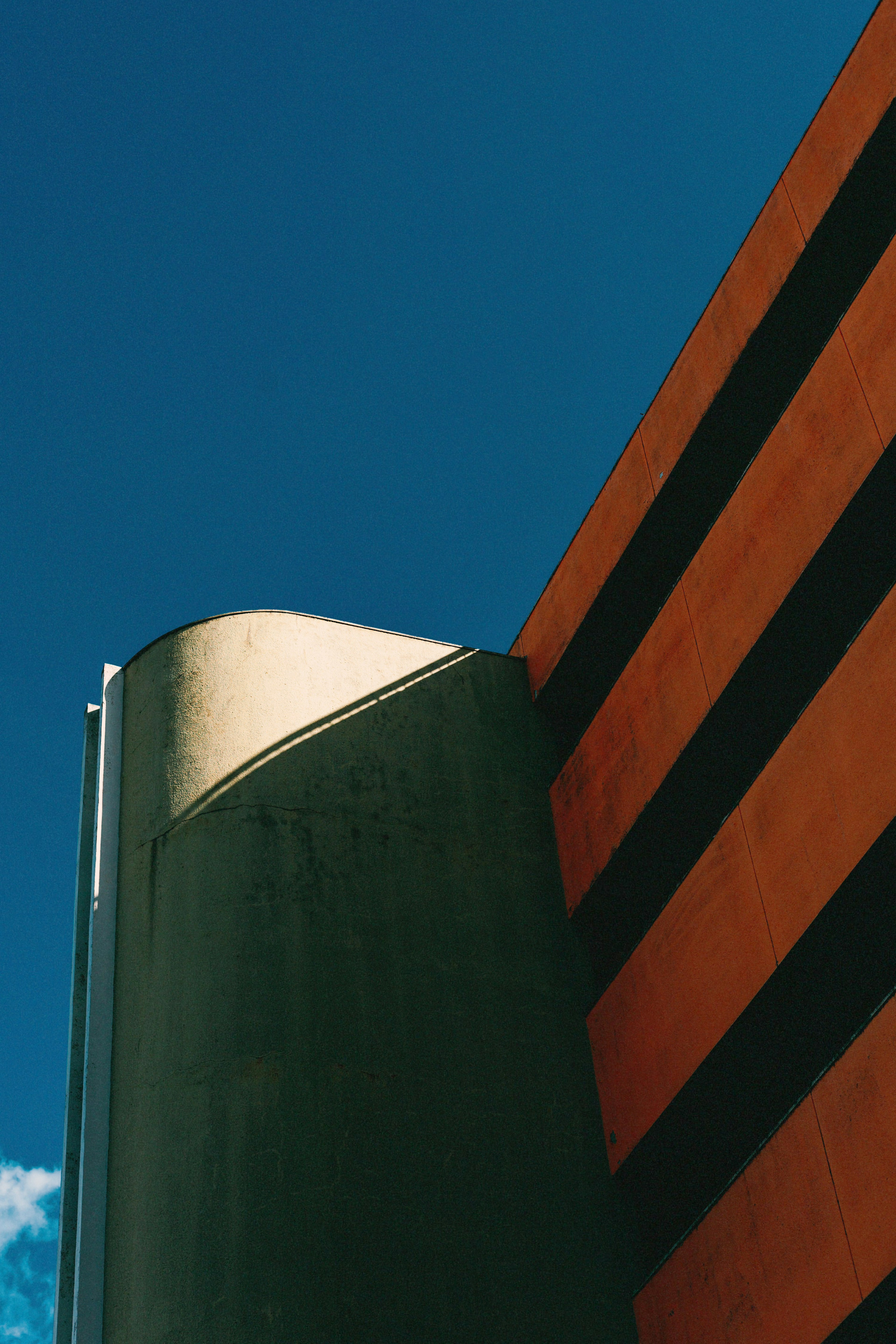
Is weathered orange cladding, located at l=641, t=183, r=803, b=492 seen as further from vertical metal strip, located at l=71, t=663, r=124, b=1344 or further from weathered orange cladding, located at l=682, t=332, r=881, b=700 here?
vertical metal strip, located at l=71, t=663, r=124, b=1344

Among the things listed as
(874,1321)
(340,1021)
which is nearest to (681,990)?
(340,1021)

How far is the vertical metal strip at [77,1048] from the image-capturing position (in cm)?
1196

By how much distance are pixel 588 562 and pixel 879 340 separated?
5.90 meters

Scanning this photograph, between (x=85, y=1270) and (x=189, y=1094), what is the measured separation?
1.80 metres

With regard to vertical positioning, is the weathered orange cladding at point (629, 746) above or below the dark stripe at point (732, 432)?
below

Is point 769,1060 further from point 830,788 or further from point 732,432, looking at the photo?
point 732,432

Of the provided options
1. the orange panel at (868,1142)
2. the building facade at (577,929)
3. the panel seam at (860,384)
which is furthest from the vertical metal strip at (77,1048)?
the panel seam at (860,384)

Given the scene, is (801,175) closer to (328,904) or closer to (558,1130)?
(328,904)

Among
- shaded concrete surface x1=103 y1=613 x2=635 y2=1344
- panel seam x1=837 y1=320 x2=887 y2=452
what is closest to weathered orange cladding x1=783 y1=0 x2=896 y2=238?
panel seam x1=837 y1=320 x2=887 y2=452

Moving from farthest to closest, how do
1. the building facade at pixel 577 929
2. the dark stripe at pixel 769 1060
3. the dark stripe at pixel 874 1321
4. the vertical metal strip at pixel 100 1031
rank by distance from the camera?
the vertical metal strip at pixel 100 1031 < the dark stripe at pixel 769 1060 < the building facade at pixel 577 929 < the dark stripe at pixel 874 1321

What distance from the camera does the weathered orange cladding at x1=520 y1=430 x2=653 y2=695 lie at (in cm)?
1639

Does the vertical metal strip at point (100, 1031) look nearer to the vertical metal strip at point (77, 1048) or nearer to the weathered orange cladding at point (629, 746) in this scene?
the vertical metal strip at point (77, 1048)

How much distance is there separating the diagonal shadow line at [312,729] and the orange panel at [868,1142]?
7.42m

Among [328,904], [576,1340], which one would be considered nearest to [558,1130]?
[576,1340]
